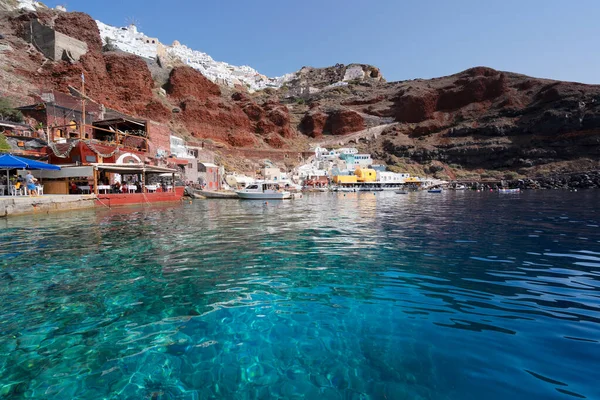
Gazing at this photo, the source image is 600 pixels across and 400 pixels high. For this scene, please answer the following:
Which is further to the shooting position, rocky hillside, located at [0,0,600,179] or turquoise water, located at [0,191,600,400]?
rocky hillside, located at [0,0,600,179]

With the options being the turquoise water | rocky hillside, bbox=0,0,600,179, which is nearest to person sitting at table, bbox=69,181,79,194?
the turquoise water

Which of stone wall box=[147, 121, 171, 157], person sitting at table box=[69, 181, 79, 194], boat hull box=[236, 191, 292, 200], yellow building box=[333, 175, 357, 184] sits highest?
stone wall box=[147, 121, 171, 157]

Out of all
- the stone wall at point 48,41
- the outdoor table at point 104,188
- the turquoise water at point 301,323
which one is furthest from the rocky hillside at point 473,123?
the turquoise water at point 301,323

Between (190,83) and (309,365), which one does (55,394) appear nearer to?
(309,365)

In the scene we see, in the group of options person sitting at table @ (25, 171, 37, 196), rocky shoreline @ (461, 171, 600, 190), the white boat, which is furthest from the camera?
rocky shoreline @ (461, 171, 600, 190)

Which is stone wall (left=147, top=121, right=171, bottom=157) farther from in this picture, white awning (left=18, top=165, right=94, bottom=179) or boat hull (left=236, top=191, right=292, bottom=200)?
white awning (left=18, top=165, right=94, bottom=179)

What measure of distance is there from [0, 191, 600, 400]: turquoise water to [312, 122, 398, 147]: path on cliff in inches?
3723

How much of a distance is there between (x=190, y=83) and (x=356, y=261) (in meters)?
84.3

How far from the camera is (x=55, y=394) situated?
2.90m

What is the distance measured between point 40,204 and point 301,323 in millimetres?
21185

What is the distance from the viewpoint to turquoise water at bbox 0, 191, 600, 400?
120 inches

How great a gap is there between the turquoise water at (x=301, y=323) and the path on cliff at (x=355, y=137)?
9456 centimetres

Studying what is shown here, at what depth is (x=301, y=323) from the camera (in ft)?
14.3

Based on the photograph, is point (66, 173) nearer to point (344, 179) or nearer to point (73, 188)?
point (73, 188)
